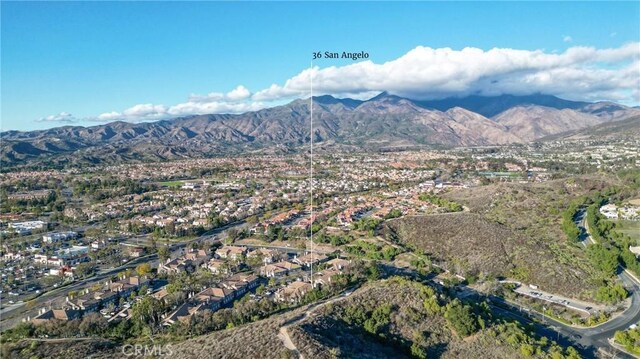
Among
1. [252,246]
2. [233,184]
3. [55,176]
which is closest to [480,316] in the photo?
[252,246]

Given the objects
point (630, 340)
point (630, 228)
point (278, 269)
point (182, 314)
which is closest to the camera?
point (630, 340)

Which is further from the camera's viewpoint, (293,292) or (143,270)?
(143,270)

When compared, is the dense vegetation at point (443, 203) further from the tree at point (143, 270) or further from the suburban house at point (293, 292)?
the tree at point (143, 270)

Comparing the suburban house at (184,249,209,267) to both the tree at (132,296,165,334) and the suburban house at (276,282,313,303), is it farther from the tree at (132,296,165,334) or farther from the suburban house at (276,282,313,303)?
the tree at (132,296,165,334)

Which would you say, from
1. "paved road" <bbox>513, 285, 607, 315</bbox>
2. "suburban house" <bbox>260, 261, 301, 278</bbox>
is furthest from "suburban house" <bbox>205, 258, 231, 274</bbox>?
"paved road" <bbox>513, 285, 607, 315</bbox>

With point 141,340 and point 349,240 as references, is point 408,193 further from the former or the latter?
point 141,340

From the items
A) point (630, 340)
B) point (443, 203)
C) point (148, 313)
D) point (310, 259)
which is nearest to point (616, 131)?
point (443, 203)

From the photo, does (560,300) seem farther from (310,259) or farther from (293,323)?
(293,323)

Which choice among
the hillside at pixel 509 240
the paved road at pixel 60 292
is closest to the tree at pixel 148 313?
the paved road at pixel 60 292
